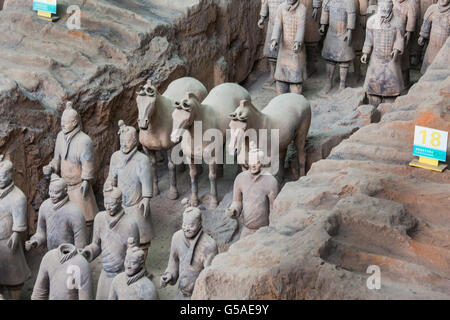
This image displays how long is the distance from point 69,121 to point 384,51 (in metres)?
3.91

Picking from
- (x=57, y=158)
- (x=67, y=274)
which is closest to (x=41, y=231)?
(x=67, y=274)

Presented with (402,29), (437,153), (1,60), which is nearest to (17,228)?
(1,60)

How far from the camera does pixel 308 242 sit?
453 centimetres

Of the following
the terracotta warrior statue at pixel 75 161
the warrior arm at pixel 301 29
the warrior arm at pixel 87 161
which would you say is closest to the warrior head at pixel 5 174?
the terracotta warrior statue at pixel 75 161

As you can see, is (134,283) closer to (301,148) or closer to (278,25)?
(301,148)

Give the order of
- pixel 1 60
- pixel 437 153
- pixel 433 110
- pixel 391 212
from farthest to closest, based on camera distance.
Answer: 1. pixel 1 60
2. pixel 433 110
3. pixel 437 153
4. pixel 391 212

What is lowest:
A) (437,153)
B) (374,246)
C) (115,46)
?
(374,246)

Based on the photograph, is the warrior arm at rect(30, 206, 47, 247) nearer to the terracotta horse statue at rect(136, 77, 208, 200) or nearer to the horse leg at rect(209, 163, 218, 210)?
the terracotta horse statue at rect(136, 77, 208, 200)

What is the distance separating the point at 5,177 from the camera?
6.32 m

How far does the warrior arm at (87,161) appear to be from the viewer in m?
7.29

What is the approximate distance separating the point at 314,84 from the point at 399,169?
17.1ft

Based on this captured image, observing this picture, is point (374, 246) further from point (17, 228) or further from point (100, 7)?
point (100, 7)

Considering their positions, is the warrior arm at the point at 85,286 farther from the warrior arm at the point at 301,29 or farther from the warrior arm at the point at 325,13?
the warrior arm at the point at 325,13

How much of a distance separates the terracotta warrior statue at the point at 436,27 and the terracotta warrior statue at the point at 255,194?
376cm
